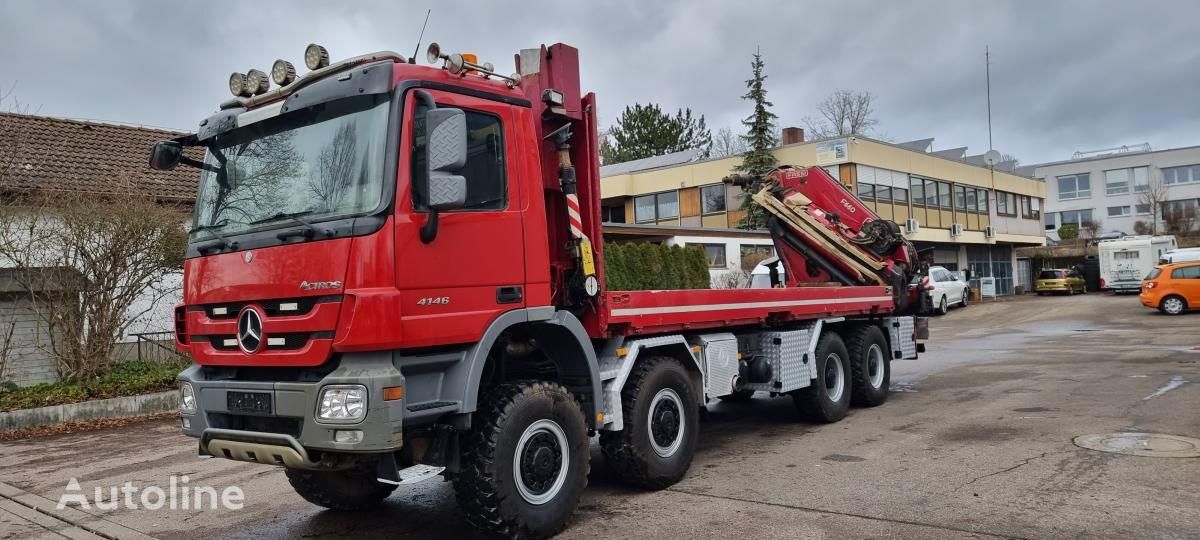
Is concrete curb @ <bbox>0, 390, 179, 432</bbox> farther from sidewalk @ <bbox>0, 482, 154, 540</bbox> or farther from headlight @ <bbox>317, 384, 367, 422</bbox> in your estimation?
headlight @ <bbox>317, 384, 367, 422</bbox>

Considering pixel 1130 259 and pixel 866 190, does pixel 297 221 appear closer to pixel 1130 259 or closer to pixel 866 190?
pixel 866 190

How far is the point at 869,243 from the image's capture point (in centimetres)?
1130

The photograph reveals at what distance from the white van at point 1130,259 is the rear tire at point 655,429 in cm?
3582

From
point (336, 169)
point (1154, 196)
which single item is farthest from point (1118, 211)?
point (336, 169)

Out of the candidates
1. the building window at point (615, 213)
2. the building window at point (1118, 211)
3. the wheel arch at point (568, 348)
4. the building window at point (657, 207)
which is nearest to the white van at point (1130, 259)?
the building window at point (657, 207)

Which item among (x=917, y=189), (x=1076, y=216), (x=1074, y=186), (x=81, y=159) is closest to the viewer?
(x=81, y=159)

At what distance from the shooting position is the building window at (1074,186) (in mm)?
71963

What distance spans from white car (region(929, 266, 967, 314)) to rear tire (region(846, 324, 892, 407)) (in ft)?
63.8

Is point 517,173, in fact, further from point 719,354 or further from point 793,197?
point 793,197

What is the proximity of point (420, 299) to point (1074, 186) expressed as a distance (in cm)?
8085

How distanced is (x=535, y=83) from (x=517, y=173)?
3.00ft

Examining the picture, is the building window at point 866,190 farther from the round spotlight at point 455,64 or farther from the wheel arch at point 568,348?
the round spotlight at point 455,64

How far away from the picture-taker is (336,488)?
20.2ft

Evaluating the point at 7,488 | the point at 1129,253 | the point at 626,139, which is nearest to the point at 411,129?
the point at 7,488
